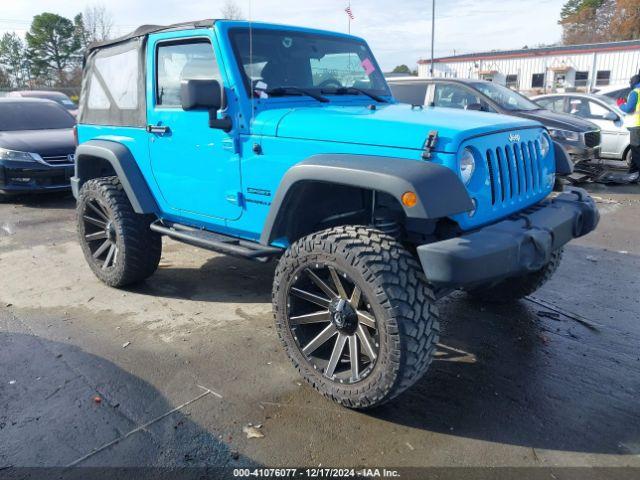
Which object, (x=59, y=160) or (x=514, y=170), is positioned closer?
(x=514, y=170)

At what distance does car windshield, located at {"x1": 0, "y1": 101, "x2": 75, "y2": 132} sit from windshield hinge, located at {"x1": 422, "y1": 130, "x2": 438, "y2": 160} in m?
8.45

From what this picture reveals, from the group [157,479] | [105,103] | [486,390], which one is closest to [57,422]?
[157,479]

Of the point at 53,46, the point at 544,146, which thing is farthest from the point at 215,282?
the point at 53,46

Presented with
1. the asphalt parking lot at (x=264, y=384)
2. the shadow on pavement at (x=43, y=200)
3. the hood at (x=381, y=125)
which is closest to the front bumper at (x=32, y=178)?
the shadow on pavement at (x=43, y=200)

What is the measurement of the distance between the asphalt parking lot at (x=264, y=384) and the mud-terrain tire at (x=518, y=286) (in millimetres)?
101

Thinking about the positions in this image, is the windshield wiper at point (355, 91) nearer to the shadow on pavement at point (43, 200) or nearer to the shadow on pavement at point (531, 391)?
the shadow on pavement at point (531, 391)

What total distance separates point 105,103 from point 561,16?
7912cm

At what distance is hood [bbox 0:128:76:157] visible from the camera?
818 cm

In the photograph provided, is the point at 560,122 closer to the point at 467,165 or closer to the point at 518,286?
the point at 518,286

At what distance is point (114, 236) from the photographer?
4727 mm

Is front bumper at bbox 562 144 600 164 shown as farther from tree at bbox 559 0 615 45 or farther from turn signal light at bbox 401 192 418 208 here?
tree at bbox 559 0 615 45

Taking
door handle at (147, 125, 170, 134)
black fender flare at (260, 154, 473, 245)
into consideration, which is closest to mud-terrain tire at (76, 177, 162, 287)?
door handle at (147, 125, 170, 134)

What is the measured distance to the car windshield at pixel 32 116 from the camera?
902cm

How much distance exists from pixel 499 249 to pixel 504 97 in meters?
7.08
